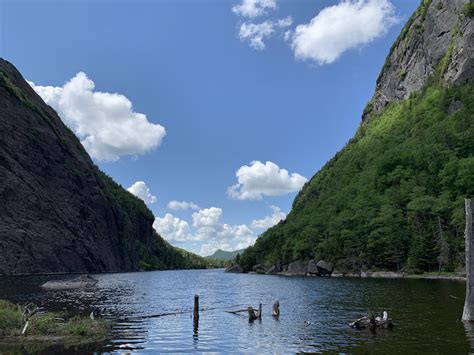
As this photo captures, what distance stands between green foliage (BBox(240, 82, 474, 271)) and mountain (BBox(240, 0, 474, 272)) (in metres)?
0.30

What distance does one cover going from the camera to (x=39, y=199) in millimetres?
156375

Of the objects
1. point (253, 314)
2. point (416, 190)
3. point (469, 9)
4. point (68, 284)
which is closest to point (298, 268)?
point (416, 190)

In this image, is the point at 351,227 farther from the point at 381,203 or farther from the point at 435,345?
the point at 435,345

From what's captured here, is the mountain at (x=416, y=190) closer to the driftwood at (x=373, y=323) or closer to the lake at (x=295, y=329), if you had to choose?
the lake at (x=295, y=329)

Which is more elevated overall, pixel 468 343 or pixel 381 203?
pixel 381 203

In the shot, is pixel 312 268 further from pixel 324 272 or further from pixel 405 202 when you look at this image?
pixel 405 202

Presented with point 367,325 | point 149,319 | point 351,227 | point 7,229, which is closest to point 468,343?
point 367,325

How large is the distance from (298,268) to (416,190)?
48.5 metres

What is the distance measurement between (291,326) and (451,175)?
10573 cm

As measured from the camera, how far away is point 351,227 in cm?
14725

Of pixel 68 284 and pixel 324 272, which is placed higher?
pixel 324 272

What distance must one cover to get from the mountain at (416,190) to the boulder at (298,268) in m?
4.79

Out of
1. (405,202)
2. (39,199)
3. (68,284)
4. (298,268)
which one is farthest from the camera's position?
(39,199)

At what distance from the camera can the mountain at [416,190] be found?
11450 cm
